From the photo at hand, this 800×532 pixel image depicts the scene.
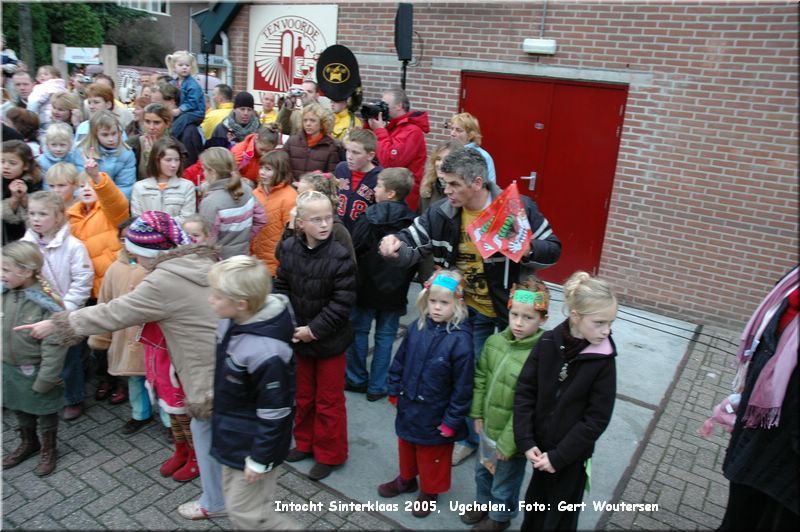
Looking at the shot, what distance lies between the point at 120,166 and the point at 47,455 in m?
2.61

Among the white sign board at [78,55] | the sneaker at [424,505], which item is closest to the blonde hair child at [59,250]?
the sneaker at [424,505]

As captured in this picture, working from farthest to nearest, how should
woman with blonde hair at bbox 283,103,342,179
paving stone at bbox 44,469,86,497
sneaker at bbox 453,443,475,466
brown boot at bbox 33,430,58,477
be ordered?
woman with blonde hair at bbox 283,103,342,179, sneaker at bbox 453,443,475,466, brown boot at bbox 33,430,58,477, paving stone at bbox 44,469,86,497

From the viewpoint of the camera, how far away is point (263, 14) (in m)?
9.44

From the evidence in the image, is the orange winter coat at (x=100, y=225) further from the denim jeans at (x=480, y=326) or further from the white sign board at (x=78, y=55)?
the white sign board at (x=78, y=55)

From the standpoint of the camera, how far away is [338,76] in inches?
279

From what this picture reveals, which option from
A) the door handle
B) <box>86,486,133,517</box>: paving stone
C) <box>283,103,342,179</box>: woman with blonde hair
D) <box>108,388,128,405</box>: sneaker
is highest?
<box>283,103,342,179</box>: woman with blonde hair

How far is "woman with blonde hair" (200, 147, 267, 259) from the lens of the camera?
4.73 meters

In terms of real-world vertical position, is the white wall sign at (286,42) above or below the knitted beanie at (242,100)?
above

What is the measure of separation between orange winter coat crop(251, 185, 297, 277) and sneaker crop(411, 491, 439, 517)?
7.74 ft

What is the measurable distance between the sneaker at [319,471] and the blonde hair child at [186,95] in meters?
4.52

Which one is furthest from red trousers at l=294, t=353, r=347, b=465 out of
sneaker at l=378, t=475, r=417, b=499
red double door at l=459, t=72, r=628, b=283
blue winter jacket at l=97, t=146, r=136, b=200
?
red double door at l=459, t=72, r=628, b=283

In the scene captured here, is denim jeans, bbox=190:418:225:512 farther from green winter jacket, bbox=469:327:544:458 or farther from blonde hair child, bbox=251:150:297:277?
blonde hair child, bbox=251:150:297:277

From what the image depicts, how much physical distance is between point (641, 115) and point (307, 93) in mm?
3914

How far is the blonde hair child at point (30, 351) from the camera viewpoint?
378cm
